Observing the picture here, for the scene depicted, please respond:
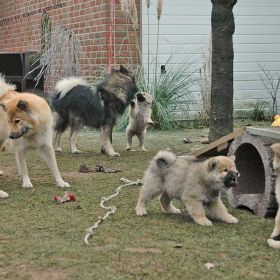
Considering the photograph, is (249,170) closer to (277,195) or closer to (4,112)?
(277,195)

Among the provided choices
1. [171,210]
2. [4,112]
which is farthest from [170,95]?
[171,210]

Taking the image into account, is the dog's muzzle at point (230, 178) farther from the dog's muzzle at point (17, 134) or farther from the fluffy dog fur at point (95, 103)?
the fluffy dog fur at point (95, 103)

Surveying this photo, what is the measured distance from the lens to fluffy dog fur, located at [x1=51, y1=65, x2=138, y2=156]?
9.22 m

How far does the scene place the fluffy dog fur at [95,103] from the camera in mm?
9219

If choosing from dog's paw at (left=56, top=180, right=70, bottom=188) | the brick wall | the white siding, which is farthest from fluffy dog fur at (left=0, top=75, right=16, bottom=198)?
the white siding

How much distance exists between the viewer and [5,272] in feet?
12.5

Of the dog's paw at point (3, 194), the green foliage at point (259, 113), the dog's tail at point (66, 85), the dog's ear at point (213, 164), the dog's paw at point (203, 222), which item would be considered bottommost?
the green foliage at point (259, 113)

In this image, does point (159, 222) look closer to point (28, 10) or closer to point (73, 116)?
point (73, 116)

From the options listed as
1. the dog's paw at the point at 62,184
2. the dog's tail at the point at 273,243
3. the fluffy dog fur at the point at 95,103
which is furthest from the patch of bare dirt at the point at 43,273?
the fluffy dog fur at the point at 95,103

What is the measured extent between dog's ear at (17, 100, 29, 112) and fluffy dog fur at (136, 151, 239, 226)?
5.59 feet

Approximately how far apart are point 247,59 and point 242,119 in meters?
1.50

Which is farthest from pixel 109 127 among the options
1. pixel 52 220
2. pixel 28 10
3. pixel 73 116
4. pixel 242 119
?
pixel 28 10

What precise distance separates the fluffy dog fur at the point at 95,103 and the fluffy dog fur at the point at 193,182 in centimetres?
379

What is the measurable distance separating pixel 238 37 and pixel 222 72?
6149 mm
